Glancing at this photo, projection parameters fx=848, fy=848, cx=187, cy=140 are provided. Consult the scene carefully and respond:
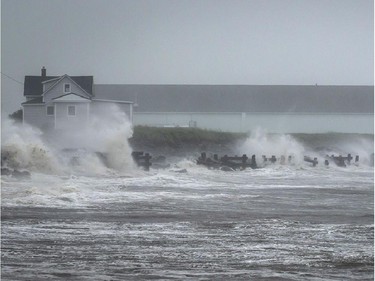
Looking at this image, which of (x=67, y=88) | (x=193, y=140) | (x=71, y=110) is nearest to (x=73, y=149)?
(x=71, y=110)

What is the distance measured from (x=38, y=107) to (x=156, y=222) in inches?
1149

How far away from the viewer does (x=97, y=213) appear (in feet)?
40.1

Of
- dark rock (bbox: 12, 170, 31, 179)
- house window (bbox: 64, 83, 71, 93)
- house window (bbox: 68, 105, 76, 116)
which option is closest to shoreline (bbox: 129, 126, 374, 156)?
Answer: house window (bbox: 68, 105, 76, 116)

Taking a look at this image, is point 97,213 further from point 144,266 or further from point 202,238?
point 144,266

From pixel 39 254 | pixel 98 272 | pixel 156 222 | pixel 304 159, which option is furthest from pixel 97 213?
pixel 304 159

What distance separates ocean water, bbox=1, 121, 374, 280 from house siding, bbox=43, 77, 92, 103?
22.0 metres

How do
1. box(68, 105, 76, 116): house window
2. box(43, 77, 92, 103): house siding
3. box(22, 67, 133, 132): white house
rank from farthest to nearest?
box(43, 77, 92, 103): house siding → box(68, 105, 76, 116): house window → box(22, 67, 133, 132): white house

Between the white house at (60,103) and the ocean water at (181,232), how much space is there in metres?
19.5

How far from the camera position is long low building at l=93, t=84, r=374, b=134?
167 ft

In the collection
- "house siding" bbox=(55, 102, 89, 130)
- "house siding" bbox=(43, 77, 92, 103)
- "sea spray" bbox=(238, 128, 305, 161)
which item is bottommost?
"sea spray" bbox=(238, 128, 305, 161)

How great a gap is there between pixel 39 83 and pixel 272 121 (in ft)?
51.5

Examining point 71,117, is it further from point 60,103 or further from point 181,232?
point 181,232

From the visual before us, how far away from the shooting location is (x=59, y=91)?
134 ft

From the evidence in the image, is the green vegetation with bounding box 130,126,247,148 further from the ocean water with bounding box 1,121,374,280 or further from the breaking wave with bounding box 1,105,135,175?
the ocean water with bounding box 1,121,374,280
